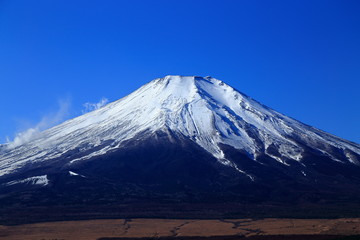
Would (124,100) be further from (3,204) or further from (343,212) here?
(343,212)

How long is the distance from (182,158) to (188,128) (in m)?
15.8

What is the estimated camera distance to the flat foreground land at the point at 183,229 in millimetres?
44562

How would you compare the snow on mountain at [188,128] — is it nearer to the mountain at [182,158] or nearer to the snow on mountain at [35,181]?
the mountain at [182,158]

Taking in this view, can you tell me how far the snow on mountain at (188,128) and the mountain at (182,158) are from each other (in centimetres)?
24

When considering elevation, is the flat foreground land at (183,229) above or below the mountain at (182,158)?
below

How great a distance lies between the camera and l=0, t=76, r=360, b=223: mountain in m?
66.9

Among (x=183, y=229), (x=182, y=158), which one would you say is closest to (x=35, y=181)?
(x=182, y=158)

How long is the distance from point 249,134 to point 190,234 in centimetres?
5252

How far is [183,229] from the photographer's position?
48062 millimetres

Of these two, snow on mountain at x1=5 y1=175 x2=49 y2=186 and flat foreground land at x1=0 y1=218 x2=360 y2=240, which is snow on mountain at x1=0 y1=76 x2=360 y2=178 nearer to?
snow on mountain at x1=5 y1=175 x2=49 y2=186

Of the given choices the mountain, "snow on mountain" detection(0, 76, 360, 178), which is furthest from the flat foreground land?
"snow on mountain" detection(0, 76, 360, 178)

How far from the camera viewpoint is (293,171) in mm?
79750

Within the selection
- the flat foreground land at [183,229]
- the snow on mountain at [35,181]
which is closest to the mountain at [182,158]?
the snow on mountain at [35,181]

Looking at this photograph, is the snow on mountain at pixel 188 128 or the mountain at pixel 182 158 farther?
the snow on mountain at pixel 188 128
